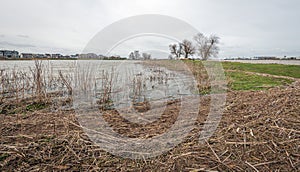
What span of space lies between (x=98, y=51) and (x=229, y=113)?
11.1 ft

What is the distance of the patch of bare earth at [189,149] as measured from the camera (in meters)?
2.07

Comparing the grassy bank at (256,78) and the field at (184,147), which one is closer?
the field at (184,147)

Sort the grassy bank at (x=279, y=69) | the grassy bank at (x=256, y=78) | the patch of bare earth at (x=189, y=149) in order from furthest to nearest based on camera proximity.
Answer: the grassy bank at (x=279, y=69) → the grassy bank at (x=256, y=78) → the patch of bare earth at (x=189, y=149)

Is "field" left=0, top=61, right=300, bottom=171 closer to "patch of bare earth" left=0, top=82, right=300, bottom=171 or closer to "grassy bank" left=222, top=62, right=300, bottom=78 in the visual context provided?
"patch of bare earth" left=0, top=82, right=300, bottom=171

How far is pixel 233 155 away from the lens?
220 centimetres

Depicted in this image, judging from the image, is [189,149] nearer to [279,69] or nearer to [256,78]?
[256,78]

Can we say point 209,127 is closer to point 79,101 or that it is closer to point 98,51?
point 98,51

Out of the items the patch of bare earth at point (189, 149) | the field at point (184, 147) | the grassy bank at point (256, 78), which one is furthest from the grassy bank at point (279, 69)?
the patch of bare earth at point (189, 149)

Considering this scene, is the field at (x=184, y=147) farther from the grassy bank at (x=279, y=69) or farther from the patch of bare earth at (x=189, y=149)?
the grassy bank at (x=279, y=69)

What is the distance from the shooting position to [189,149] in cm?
242

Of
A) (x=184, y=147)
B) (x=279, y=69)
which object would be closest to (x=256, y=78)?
(x=279, y=69)

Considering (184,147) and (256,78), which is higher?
(256,78)

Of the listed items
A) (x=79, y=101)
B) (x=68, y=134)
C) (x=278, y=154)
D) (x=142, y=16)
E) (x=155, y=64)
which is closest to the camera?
(x=278, y=154)

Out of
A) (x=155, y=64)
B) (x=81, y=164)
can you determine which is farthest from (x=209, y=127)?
(x=155, y=64)
